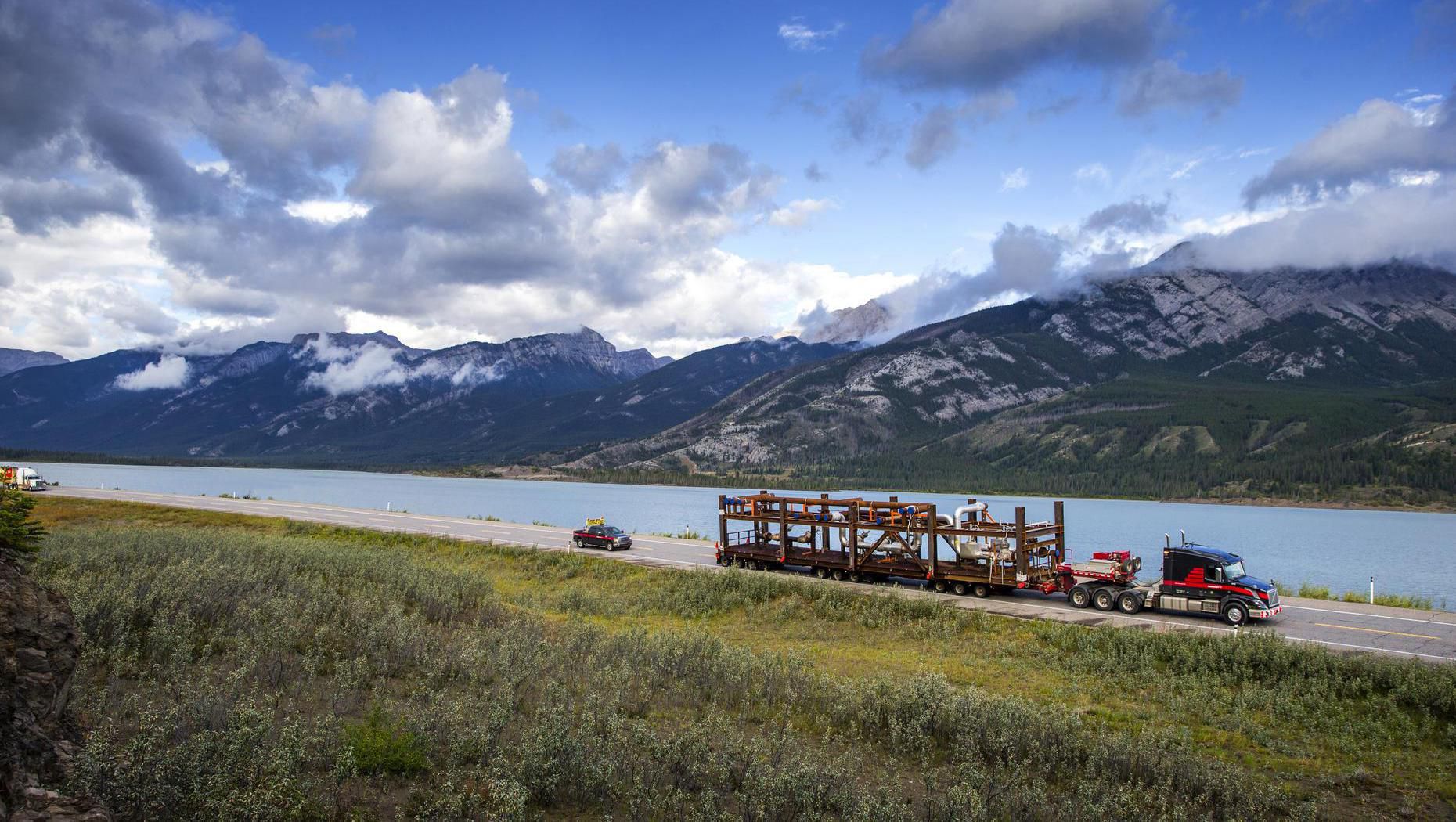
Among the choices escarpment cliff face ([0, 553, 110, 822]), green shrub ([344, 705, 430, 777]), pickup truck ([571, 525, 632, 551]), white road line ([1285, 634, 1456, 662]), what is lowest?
white road line ([1285, 634, 1456, 662])

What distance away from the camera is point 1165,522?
118 metres

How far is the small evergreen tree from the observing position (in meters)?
9.31

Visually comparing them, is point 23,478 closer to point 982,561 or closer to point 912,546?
point 912,546

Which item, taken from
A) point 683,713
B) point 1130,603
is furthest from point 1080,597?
point 683,713

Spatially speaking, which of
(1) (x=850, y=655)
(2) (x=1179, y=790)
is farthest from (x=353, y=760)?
(1) (x=850, y=655)

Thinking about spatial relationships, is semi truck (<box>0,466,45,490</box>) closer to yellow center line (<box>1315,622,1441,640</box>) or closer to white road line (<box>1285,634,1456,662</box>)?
white road line (<box>1285,634,1456,662</box>)

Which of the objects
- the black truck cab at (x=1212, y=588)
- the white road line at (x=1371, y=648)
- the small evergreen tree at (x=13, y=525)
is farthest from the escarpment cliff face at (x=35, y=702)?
the black truck cab at (x=1212, y=588)

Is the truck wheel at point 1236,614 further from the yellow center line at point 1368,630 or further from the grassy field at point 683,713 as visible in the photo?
the grassy field at point 683,713

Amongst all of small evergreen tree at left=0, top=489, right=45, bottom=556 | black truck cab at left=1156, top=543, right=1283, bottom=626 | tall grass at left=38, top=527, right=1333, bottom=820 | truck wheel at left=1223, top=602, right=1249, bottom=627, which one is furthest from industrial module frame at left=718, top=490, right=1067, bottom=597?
small evergreen tree at left=0, top=489, right=45, bottom=556

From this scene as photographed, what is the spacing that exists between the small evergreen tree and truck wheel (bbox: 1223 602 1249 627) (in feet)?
90.3

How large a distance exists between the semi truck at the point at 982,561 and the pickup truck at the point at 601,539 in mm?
7147

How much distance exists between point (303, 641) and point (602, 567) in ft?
62.3

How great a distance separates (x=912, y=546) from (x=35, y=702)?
2642 cm

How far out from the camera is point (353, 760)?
31.3ft
